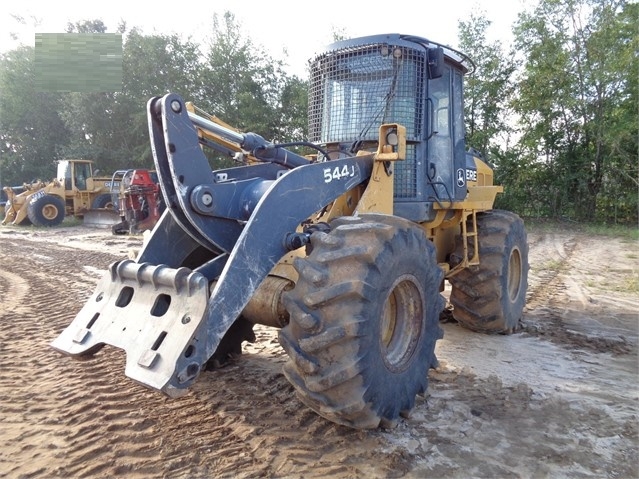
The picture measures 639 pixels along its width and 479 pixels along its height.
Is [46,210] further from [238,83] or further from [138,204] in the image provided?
[238,83]

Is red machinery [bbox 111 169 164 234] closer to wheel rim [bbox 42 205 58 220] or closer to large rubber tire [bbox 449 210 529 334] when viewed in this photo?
wheel rim [bbox 42 205 58 220]

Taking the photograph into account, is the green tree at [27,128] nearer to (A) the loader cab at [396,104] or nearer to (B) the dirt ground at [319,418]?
(B) the dirt ground at [319,418]

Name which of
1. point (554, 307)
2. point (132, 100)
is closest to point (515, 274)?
point (554, 307)

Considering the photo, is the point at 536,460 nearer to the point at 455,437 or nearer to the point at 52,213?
the point at 455,437

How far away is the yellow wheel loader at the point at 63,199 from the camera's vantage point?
18969 millimetres

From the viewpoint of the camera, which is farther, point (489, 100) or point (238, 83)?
point (238, 83)

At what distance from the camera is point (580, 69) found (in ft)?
57.3

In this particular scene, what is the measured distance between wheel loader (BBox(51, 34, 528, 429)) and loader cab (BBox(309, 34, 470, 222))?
1 centimetres

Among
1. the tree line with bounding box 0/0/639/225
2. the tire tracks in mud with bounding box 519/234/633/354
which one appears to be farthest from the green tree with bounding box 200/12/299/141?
the tire tracks in mud with bounding box 519/234/633/354

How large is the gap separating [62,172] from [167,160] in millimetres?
19715

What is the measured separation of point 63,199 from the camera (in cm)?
1958

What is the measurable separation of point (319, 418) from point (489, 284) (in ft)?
8.63

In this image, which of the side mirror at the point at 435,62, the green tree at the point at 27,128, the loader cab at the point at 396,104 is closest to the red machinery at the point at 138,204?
Answer: the loader cab at the point at 396,104

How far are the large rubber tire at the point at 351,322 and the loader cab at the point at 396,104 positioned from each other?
1.39 metres
